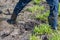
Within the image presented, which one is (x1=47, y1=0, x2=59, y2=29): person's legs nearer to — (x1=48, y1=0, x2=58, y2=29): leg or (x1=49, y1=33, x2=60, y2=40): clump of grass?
(x1=48, y1=0, x2=58, y2=29): leg

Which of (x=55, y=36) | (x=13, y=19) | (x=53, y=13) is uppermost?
(x=53, y=13)

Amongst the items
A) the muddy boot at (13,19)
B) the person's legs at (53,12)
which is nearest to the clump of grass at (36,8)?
the muddy boot at (13,19)

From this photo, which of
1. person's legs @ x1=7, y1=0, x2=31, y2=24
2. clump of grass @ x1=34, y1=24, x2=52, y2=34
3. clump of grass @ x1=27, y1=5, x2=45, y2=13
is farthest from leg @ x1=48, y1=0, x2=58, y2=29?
clump of grass @ x1=27, y1=5, x2=45, y2=13

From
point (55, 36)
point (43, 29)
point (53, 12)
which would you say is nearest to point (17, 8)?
point (43, 29)

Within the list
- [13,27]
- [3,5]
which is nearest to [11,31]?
[13,27]

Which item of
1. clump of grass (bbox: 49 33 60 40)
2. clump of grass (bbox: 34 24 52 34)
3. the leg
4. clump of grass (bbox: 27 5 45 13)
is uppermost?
the leg

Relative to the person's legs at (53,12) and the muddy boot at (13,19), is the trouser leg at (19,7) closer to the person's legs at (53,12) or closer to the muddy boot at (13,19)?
the muddy boot at (13,19)

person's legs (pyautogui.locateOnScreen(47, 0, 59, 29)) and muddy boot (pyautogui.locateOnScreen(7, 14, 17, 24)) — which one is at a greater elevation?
person's legs (pyautogui.locateOnScreen(47, 0, 59, 29))

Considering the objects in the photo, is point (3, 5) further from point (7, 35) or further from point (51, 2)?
point (51, 2)

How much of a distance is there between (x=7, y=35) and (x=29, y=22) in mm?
570

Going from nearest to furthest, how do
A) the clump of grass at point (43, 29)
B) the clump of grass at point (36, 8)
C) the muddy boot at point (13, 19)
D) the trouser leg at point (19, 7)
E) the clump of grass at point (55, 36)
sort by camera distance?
1. the clump of grass at point (55, 36)
2. the clump of grass at point (43, 29)
3. the trouser leg at point (19, 7)
4. the muddy boot at point (13, 19)
5. the clump of grass at point (36, 8)

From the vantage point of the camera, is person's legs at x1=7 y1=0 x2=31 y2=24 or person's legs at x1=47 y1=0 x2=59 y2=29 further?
person's legs at x1=7 y1=0 x2=31 y2=24

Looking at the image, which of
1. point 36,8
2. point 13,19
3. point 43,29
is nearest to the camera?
point 43,29

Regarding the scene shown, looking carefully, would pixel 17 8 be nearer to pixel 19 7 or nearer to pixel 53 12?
pixel 19 7
